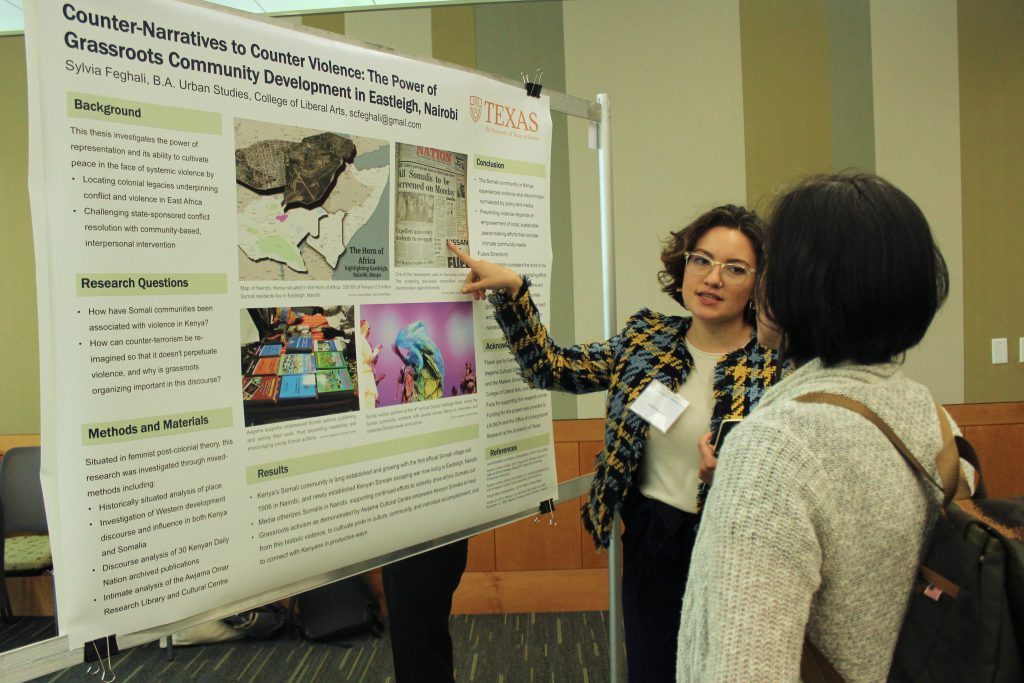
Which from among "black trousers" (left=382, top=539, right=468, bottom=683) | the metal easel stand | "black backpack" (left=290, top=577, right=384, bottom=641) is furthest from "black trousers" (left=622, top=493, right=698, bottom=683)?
"black backpack" (left=290, top=577, right=384, bottom=641)

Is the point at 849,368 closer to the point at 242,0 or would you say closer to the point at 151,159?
the point at 151,159

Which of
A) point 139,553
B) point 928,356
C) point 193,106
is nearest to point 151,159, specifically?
point 193,106

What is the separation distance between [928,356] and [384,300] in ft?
10.5

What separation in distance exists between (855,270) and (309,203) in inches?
37.9

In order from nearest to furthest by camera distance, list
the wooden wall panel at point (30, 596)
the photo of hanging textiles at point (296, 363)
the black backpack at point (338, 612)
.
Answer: the photo of hanging textiles at point (296, 363) < the black backpack at point (338, 612) < the wooden wall panel at point (30, 596)

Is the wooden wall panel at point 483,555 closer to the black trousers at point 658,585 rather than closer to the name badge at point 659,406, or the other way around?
the black trousers at point 658,585

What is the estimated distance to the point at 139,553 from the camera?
38.8 inches

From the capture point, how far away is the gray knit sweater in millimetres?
604

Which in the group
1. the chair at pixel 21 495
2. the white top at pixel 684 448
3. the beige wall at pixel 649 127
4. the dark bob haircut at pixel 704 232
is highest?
the beige wall at pixel 649 127

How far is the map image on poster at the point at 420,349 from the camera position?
128 centimetres

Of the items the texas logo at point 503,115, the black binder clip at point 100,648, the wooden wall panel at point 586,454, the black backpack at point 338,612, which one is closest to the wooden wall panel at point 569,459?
the wooden wall panel at point 586,454

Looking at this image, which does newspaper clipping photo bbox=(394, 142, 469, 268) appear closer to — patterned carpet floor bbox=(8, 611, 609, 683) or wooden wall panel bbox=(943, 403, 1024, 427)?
patterned carpet floor bbox=(8, 611, 609, 683)

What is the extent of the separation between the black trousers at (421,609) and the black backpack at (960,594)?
Answer: 44.1 inches

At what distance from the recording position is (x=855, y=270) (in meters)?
0.65
